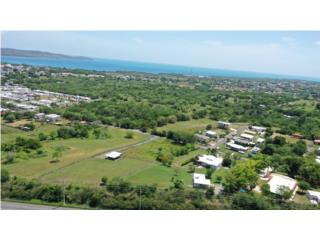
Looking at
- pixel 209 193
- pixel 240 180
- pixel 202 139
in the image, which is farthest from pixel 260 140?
pixel 209 193

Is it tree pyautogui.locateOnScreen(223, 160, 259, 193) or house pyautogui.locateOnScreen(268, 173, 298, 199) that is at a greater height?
tree pyautogui.locateOnScreen(223, 160, 259, 193)

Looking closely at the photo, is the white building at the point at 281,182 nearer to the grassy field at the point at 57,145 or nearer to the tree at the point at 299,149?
the tree at the point at 299,149

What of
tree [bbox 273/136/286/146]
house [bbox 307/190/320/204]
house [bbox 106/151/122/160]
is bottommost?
house [bbox 307/190/320/204]

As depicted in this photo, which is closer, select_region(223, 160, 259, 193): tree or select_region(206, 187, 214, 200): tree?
select_region(206, 187, 214, 200): tree

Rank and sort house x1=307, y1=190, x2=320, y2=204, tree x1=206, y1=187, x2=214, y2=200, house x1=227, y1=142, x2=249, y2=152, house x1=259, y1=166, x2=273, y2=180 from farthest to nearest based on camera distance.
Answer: house x1=227, y1=142, x2=249, y2=152
house x1=259, y1=166, x2=273, y2=180
house x1=307, y1=190, x2=320, y2=204
tree x1=206, y1=187, x2=214, y2=200

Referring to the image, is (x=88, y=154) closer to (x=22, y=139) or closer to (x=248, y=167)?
(x=22, y=139)

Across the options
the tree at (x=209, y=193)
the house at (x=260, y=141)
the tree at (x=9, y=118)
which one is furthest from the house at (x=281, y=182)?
the tree at (x=9, y=118)

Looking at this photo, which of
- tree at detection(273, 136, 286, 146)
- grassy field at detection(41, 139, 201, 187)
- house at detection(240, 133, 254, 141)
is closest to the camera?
grassy field at detection(41, 139, 201, 187)

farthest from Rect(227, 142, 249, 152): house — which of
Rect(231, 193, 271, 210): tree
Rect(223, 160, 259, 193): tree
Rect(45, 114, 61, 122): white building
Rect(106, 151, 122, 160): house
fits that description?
Rect(45, 114, 61, 122): white building

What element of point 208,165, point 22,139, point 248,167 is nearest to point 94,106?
point 22,139

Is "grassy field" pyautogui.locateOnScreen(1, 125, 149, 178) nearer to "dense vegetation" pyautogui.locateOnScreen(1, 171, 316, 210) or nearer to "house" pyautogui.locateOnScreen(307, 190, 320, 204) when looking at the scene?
"dense vegetation" pyautogui.locateOnScreen(1, 171, 316, 210)
